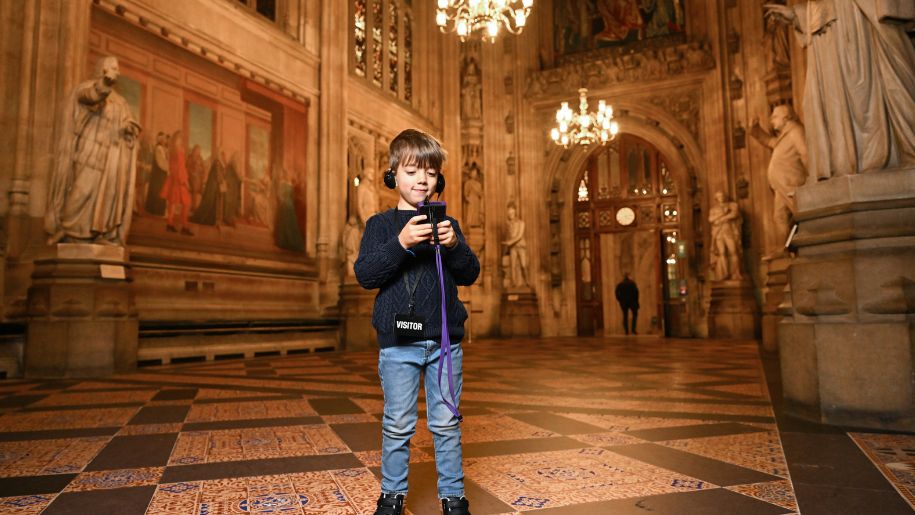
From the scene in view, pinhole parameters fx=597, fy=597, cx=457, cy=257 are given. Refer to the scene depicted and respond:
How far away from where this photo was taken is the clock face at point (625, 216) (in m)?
16.7

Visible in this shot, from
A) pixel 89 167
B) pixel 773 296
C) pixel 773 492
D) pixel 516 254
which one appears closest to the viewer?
pixel 773 492

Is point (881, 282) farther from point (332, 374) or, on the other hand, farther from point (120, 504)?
point (332, 374)

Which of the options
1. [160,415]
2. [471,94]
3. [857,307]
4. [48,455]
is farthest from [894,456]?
[471,94]

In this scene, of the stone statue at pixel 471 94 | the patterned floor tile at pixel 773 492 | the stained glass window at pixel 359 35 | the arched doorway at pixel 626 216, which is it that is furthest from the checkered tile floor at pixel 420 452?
the stone statue at pixel 471 94

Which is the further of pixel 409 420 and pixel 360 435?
pixel 360 435

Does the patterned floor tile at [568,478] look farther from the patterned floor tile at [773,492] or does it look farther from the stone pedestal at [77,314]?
the stone pedestal at [77,314]

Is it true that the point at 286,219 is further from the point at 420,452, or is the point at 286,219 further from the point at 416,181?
the point at 416,181

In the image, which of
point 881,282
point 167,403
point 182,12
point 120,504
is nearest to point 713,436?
point 881,282

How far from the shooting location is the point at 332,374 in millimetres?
6336

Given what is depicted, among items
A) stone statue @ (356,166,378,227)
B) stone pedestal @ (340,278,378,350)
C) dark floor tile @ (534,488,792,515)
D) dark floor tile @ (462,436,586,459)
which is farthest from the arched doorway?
dark floor tile @ (534,488,792,515)

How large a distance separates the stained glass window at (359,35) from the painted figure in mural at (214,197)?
5.23m

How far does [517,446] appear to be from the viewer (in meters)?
2.77

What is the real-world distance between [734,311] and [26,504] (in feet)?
44.7

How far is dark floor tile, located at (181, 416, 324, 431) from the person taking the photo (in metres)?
3.29
